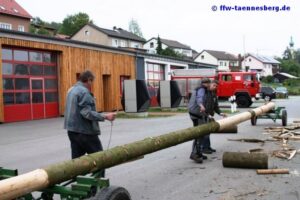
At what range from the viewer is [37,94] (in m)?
27.5

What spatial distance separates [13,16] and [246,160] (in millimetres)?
58288

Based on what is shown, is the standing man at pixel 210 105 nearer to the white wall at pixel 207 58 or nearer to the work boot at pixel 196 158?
the work boot at pixel 196 158

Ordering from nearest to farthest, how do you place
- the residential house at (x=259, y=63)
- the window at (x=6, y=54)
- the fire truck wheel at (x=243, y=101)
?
the window at (x=6, y=54), the fire truck wheel at (x=243, y=101), the residential house at (x=259, y=63)

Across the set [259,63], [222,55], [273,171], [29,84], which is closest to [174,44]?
[222,55]

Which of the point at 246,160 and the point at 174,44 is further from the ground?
the point at 174,44

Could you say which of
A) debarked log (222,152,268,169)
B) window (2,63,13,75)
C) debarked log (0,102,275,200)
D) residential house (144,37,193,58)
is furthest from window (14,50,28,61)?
residential house (144,37,193,58)

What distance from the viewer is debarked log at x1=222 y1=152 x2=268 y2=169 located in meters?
9.32

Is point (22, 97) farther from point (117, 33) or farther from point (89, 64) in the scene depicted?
point (117, 33)

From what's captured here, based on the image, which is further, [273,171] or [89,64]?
[89,64]

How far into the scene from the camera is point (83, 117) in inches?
275

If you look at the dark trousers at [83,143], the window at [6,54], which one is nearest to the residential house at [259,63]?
the window at [6,54]

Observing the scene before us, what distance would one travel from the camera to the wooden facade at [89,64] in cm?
2631

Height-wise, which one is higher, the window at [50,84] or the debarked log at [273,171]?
the window at [50,84]

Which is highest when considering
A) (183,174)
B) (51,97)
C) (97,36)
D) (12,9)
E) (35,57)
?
(12,9)
